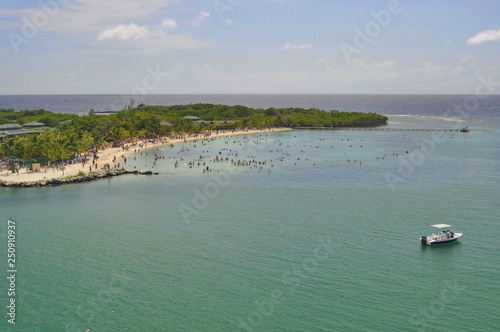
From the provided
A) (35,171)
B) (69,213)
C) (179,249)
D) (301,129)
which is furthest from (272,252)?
(301,129)

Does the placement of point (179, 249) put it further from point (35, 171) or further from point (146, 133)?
point (146, 133)

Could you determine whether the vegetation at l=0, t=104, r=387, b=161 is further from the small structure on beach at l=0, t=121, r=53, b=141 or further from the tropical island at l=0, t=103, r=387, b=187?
the small structure on beach at l=0, t=121, r=53, b=141

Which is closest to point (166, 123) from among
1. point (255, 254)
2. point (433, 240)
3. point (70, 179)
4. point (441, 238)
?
A: point (70, 179)

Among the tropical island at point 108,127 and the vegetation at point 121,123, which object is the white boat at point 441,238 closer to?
the tropical island at point 108,127
